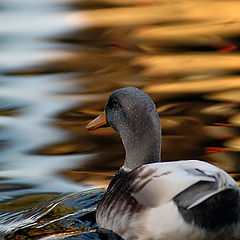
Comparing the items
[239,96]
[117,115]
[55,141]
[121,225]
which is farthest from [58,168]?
[239,96]

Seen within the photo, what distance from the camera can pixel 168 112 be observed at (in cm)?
795

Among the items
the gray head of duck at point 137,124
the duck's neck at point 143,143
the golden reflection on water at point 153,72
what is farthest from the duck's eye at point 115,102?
the golden reflection on water at point 153,72

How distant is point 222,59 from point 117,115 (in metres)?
4.85

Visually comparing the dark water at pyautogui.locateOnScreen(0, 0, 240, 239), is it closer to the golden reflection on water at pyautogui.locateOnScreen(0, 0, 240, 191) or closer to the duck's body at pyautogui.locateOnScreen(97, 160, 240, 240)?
the golden reflection on water at pyautogui.locateOnScreen(0, 0, 240, 191)

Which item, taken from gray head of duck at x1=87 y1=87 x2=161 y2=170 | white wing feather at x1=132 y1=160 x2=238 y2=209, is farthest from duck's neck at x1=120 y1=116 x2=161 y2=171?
white wing feather at x1=132 y1=160 x2=238 y2=209

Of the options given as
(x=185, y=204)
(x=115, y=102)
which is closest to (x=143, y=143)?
(x=115, y=102)

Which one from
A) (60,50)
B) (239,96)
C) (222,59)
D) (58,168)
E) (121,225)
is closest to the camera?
(121,225)

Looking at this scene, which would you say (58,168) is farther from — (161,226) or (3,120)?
(161,226)

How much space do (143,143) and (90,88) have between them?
11.8ft

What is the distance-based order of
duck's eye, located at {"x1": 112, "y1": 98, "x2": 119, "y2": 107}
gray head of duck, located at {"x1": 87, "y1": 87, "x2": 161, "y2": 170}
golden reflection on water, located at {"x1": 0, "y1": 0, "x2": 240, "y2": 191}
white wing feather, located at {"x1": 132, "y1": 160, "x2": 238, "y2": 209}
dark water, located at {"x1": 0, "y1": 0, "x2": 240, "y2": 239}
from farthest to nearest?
golden reflection on water, located at {"x1": 0, "y1": 0, "x2": 240, "y2": 191}, dark water, located at {"x1": 0, "y1": 0, "x2": 240, "y2": 239}, duck's eye, located at {"x1": 112, "y1": 98, "x2": 119, "y2": 107}, gray head of duck, located at {"x1": 87, "y1": 87, "x2": 161, "y2": 170}, white wing feather, located at {"x1": 132, "y1": 160, "x2": 238, "y2": 209}

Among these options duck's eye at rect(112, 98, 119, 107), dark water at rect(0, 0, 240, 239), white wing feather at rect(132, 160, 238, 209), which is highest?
duck's eye at rect(112, 98, 119, 107)

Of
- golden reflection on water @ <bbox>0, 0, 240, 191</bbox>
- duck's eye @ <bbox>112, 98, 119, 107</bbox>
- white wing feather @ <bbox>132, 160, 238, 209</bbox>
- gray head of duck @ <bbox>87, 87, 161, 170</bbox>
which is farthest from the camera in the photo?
golden reflection on water @ <bbox>0, 0, 240, 191</bbox>

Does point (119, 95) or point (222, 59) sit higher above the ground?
point (119, 95)

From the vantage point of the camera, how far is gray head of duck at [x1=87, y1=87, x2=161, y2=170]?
17.7ft
